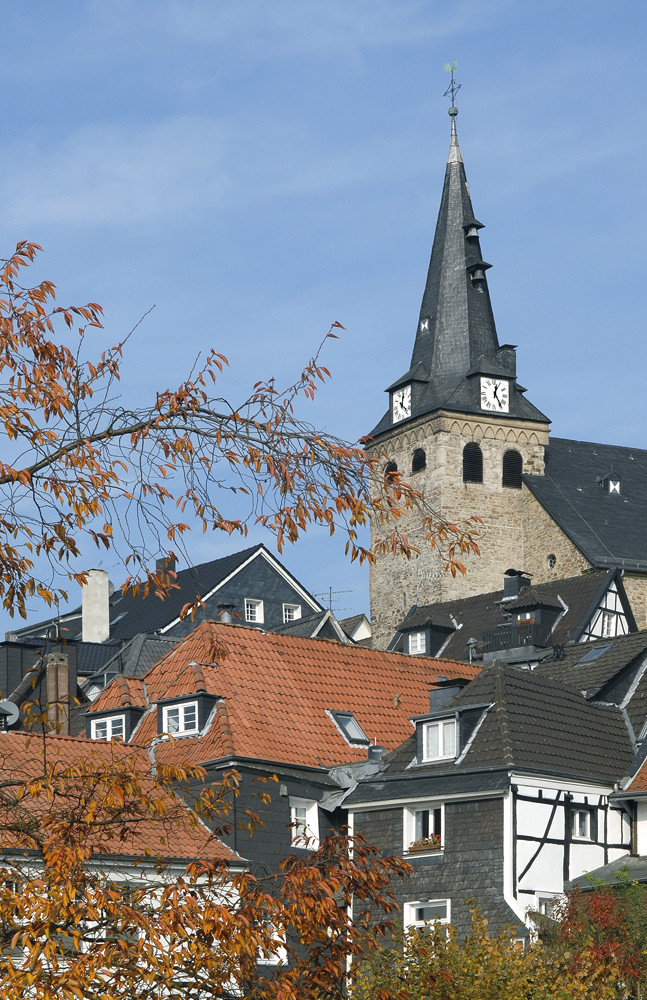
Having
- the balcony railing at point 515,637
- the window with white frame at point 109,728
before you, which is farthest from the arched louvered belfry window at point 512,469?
the window with white frame at point 109,728

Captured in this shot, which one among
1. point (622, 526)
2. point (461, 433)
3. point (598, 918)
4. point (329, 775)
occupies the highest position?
point (461, 433)

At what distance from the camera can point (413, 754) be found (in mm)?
30500

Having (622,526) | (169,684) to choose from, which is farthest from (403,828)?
(622,526)

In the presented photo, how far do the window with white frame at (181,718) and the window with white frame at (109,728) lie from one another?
1.62 metres

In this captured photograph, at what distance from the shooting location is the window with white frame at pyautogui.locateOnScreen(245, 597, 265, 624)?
61.2 m

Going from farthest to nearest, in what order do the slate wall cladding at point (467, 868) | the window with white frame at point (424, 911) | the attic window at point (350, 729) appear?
the attic window at point (350, 729), the window with white frame at point (424, 911), the slate wall cladding at point (467, 868)

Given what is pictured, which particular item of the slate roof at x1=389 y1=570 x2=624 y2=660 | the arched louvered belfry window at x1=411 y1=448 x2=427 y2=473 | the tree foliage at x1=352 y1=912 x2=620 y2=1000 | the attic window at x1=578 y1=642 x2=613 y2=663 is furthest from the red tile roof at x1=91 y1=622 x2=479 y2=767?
the arched louvered belfry window at x1=411 y1=448 x2=427 y2=473

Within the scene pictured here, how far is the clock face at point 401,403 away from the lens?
7762 centimetres

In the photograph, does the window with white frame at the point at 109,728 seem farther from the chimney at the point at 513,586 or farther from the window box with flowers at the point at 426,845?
the chimney at the point at 513,586

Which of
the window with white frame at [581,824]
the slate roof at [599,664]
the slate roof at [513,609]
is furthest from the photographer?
the slate roof at [513,609]

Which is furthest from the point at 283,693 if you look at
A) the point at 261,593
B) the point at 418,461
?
the point at 418,461

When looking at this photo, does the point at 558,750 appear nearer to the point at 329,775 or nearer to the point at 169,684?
the point at 329,775

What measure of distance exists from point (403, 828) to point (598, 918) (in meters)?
5.12

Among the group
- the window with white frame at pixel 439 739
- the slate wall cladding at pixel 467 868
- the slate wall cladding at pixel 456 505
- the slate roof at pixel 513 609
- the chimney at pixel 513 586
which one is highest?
the slate wall cladding at pixel 456 505
